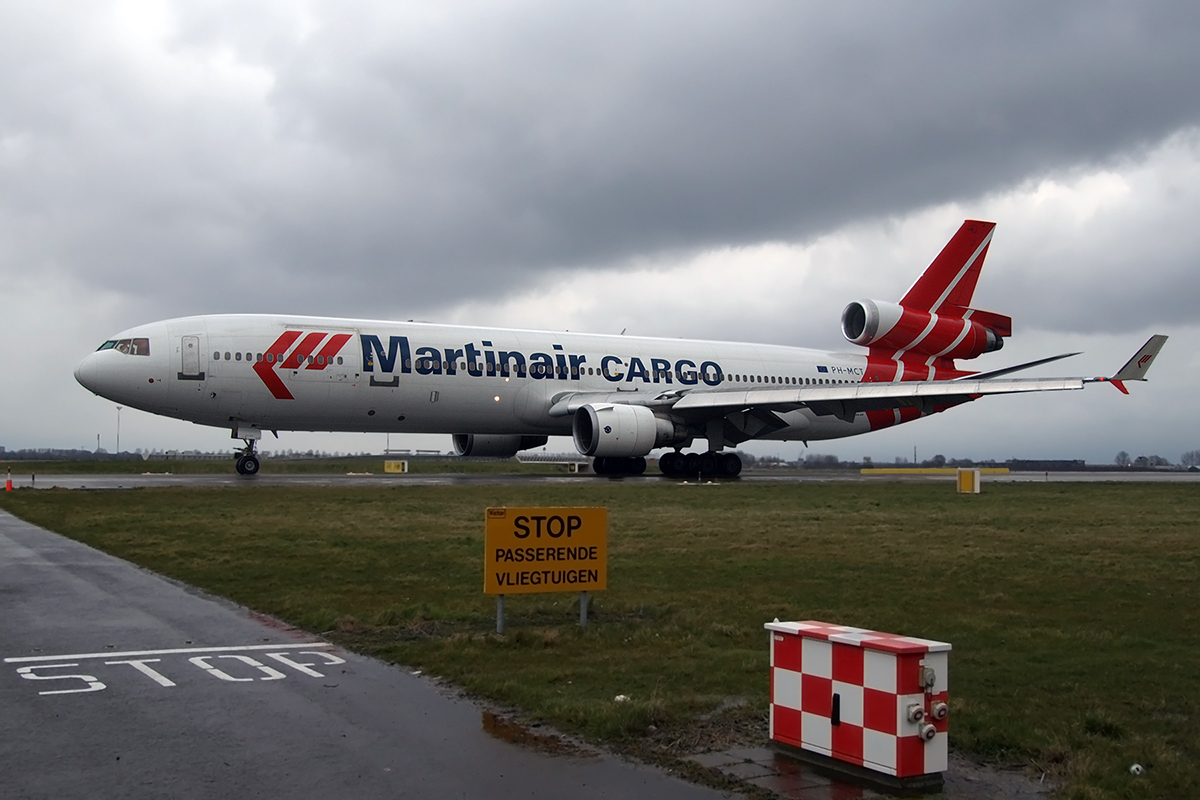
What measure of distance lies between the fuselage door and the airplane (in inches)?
1.5

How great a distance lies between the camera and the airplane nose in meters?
28.4

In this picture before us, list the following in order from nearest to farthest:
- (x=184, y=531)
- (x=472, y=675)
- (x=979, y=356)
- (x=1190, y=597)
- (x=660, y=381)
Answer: (x=472, y=675) → (x=1190, y=597) → (x=184, y=531) → (x=660, y=381) → (x=979, y=356)

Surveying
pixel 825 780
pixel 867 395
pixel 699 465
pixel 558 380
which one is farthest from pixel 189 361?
pixel 825 780

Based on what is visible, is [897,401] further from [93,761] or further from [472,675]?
[93,761]

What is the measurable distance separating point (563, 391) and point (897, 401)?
10779 mm

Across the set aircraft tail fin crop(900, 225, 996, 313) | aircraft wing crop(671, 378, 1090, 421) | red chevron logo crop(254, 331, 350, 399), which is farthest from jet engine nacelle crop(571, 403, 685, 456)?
aircraft tail fin crop(900, 225, 996, 313)

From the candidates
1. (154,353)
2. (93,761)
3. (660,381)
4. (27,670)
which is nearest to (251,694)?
(93,761)

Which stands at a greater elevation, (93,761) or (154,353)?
(154,353)

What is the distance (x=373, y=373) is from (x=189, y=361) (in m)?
5.10

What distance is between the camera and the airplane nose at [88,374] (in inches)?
1120

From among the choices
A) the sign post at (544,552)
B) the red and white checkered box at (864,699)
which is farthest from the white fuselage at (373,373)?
the red and white checkered box at (864,699)

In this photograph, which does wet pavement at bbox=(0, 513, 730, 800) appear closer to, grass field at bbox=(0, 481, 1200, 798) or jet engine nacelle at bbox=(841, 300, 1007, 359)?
grass field at bbox=(0, 481, 1200, 798)

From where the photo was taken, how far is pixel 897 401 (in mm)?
32406

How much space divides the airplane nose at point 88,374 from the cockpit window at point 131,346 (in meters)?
0.59
